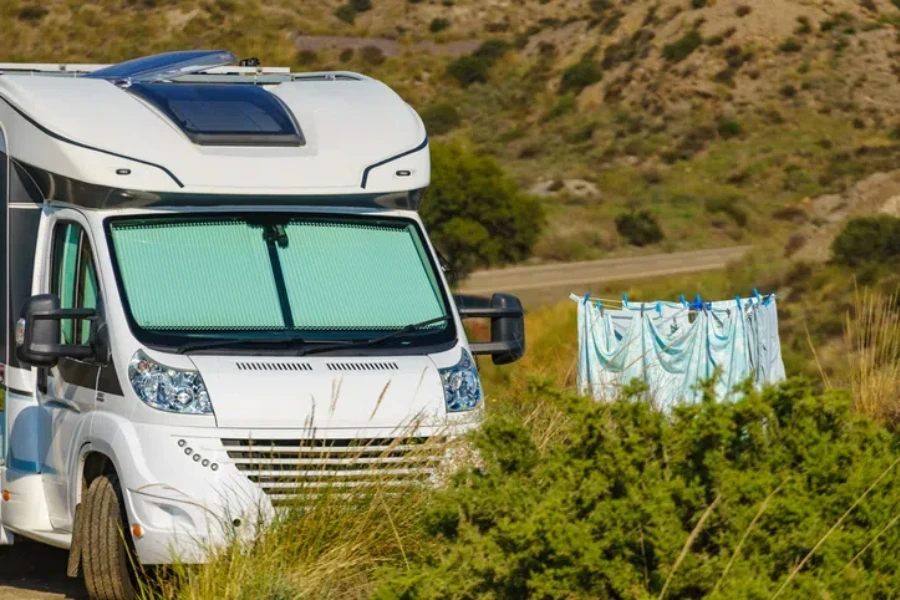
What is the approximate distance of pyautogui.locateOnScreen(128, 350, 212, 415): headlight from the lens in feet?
25.2

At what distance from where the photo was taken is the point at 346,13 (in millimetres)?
75812

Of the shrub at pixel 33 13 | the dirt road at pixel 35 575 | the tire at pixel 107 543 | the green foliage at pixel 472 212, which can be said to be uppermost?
the tire at pixel 107 543

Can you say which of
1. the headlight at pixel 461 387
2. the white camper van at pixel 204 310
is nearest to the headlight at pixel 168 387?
the white camper van at pixel 204 310

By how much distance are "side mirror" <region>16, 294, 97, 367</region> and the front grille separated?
1.02 metres

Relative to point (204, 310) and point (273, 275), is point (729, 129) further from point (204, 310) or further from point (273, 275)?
point (204, 310)

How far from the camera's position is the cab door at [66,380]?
8.28 meters

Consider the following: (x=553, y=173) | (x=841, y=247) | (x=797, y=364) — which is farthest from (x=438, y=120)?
(x=797, y=364)

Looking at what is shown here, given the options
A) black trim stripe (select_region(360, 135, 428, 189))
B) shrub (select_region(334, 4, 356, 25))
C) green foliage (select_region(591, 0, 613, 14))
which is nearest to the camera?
black trim stripe (select_region(360, 135, 428, 189))

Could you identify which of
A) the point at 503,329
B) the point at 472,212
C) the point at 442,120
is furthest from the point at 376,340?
the point at 442,120

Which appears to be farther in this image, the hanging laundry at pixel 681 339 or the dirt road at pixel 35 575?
the hanging laundry at pixel 681 339

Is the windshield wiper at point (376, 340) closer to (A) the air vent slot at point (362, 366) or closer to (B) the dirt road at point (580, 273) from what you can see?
(A) the air vent slot at point (362, 366)

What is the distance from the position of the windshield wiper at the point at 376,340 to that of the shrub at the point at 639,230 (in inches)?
1780

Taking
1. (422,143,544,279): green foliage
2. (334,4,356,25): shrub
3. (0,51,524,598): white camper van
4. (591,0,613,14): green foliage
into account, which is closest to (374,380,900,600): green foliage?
(0,51,524,598): white camper van

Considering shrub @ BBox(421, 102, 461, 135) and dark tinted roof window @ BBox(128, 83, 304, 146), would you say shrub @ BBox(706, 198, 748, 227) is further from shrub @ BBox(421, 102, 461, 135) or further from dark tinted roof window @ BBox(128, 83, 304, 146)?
dark tinted roof window @ BBox(128, 83, 304, 146)
